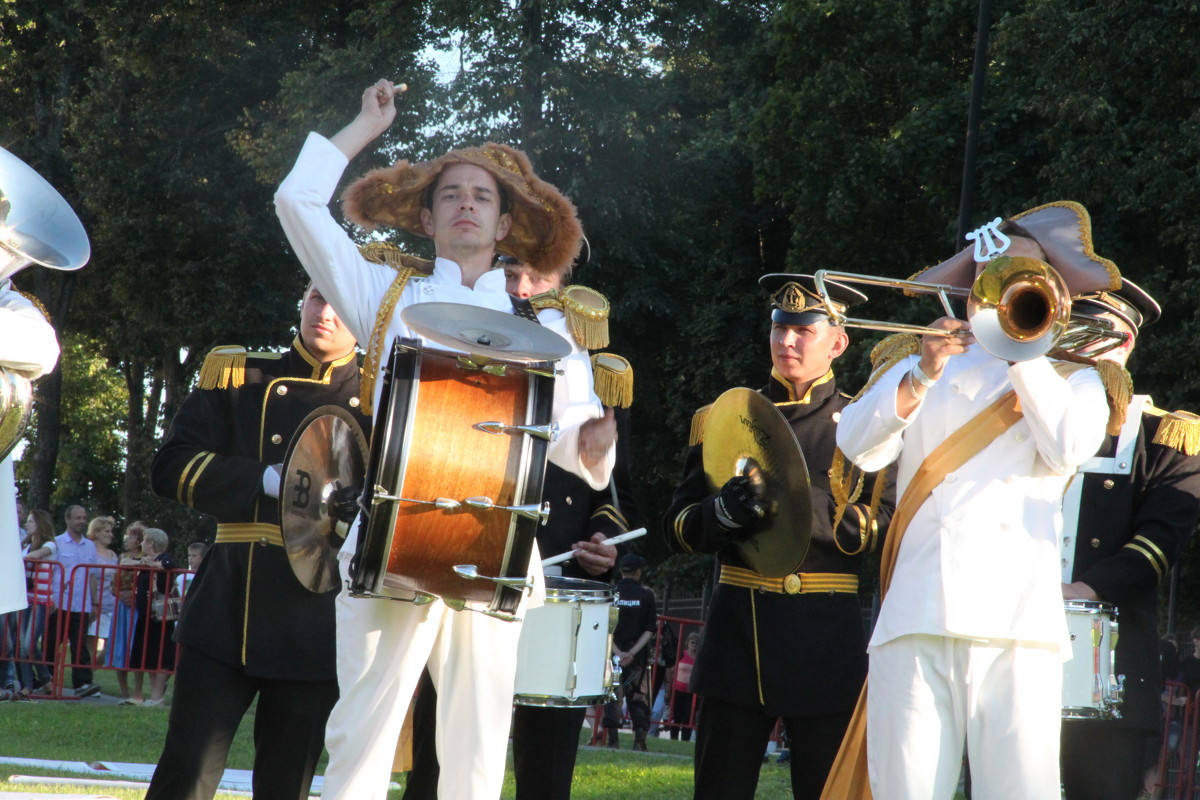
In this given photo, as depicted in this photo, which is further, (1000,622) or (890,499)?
(890,499)

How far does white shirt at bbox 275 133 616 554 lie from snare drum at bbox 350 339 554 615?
8.6 inches

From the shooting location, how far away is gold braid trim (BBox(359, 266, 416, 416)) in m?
4.43

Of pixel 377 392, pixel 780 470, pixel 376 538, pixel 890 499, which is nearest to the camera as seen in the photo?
pixel 376 538

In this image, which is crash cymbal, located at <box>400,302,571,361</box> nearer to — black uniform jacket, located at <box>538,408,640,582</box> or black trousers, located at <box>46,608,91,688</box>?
black uniform jacket, located at <box>538,408,640,582</box>

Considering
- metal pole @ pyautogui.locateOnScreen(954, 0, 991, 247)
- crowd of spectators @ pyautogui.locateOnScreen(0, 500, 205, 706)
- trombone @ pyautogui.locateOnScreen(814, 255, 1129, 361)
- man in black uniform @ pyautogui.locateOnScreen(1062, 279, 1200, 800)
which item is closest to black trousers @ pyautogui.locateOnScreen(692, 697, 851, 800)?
man in black uniform @ pyautogui.locateOnScreen(1062, 279, 1200, 800)

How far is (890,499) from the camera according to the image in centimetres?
560

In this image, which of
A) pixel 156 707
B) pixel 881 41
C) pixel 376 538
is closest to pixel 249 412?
pixel 376 538

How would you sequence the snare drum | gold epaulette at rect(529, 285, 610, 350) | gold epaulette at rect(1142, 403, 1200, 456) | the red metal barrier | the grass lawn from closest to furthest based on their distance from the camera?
the snare drum
gold epaulette at rect(529, 285, 610, 350)
gold epaulette at rect(1142, 403, 1200, 456)
the grass lawn
the red metal barrier

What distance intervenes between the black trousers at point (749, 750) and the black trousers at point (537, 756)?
1.91ft

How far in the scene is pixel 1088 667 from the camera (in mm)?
5223

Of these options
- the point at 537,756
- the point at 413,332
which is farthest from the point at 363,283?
the point at 537,756

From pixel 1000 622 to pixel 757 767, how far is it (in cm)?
162

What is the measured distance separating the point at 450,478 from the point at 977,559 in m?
1.49

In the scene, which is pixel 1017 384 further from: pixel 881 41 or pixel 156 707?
pixel 881 41
